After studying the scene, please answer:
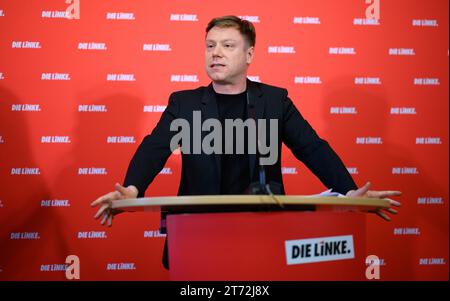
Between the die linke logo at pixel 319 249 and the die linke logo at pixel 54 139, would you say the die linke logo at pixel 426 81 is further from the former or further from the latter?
the die linke logo at pixel 319 249

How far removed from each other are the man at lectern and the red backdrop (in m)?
1.66

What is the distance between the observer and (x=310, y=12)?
16.5ft

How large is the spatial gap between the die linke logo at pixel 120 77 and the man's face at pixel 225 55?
1.76 metres

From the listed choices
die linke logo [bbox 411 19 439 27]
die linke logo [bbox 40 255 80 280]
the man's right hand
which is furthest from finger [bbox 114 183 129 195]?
die linke logo [bbox 411 19 439 27]

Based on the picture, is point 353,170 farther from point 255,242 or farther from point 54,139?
point 255,242

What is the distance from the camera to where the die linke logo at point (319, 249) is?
2166 mm

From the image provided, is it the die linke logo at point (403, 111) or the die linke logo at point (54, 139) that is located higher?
the die linke logo at point (403, 111)

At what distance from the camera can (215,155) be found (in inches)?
117

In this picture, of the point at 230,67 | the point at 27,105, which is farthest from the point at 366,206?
the point at 27,105

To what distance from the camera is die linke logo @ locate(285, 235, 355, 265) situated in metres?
2.17

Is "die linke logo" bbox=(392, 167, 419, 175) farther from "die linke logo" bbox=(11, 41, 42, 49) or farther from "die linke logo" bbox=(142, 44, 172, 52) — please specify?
"die linke logo" bbox=(11, 41, 42, 49)

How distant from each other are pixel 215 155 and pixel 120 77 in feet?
6.95

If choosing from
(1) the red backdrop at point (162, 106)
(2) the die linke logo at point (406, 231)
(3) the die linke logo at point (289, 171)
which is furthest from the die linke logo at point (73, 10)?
(2) the die linke logo at point (406, 231)
